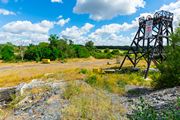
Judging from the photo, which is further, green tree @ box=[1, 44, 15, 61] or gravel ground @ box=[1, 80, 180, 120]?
green tree @ box=[1, 44, 15, 61]

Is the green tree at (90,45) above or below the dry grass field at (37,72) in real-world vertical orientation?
above

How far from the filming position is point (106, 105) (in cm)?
1230

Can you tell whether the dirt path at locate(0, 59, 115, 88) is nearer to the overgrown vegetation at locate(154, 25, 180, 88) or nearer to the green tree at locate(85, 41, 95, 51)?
the overgrown vegetation at locate(154, 25, 180, 88)

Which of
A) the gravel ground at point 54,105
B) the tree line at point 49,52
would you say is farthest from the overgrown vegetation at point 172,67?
the tree line at point 49,52

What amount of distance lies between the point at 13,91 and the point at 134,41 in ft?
68.3

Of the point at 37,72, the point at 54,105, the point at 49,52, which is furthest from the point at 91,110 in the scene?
the point at 49,52

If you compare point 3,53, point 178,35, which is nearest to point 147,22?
point 178,35

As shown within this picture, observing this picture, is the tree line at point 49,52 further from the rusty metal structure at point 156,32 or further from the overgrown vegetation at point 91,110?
the overgrown vegetation at point 91,110

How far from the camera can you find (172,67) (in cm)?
1817

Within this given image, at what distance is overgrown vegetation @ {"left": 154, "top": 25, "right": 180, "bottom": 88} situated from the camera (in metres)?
18.0

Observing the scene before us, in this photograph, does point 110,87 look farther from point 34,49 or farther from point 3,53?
point 3,53

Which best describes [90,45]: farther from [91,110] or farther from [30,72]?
[91,110]

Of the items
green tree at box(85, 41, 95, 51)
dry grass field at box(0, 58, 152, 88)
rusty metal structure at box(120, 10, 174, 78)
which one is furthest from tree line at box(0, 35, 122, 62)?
rusty metal structure at box(120, 10, 174, 78)

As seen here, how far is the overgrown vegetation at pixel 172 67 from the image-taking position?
59.2 feet
